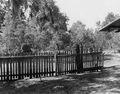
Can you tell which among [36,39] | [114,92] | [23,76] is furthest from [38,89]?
[36,39]

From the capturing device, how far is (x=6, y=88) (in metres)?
5.89

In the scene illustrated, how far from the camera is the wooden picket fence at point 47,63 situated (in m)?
6.98

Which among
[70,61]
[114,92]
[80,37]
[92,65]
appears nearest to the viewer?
[114,92]

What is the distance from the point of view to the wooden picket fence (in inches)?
275

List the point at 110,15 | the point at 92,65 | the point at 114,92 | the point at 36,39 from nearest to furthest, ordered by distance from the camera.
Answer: the point at 114,92, the point at 92,65, the point at 36,39, the point at 110,15

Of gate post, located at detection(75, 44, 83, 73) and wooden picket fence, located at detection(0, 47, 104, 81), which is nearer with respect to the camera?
wooden picket fence, located at detection(0, 47, 104, 81)

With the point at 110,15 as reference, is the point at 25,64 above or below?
below

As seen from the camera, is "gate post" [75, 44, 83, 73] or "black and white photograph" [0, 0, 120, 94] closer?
"black and white photograph" [0, 0, 120, 94]

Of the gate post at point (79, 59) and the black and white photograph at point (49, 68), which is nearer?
the black and white photograph at point (49, 68)

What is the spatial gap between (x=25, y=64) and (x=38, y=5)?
110 inches

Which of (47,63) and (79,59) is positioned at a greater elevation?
(79,59)

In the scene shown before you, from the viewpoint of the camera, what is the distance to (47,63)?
7.66m

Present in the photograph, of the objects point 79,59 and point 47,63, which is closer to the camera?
point 47,63

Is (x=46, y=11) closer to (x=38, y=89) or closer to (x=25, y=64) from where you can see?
(x=25, y=64)
